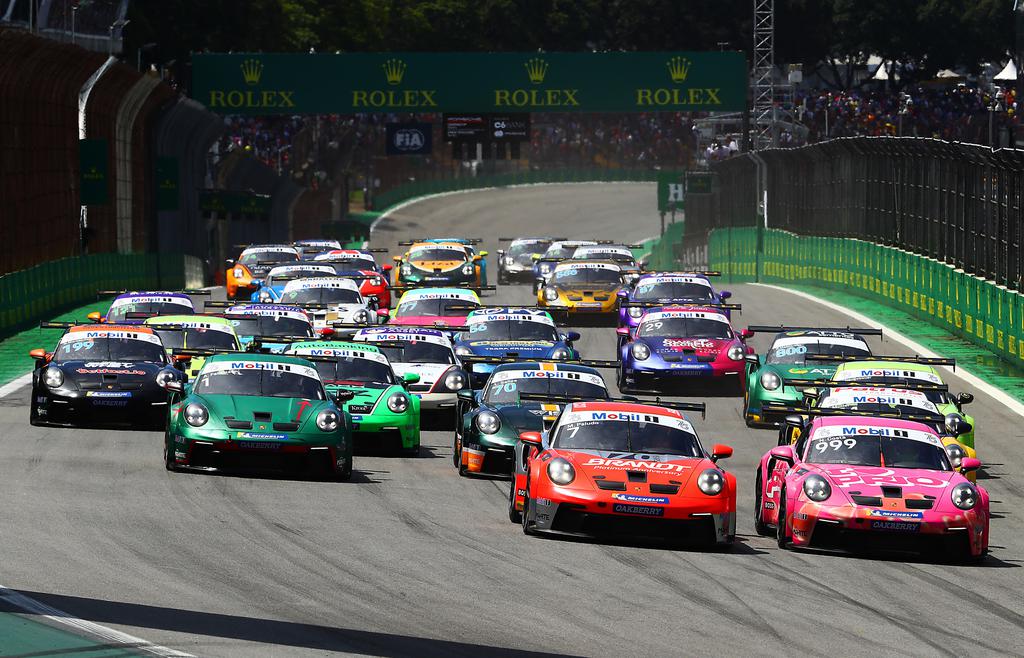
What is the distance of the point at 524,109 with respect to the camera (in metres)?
67.1

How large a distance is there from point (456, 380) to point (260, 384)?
466 cm

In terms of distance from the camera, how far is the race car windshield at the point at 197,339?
2494 centimetres

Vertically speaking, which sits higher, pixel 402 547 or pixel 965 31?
pixel 965 31

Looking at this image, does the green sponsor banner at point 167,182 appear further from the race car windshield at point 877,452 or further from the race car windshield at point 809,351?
the race car windshield at point 877,452

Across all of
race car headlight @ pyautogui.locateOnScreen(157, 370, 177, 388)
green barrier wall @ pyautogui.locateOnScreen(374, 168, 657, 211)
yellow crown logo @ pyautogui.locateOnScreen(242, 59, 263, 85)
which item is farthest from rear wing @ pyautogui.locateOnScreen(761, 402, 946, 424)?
green barrier wall @ pyautogui.locateOnScreen(374, 168, 657, 211)

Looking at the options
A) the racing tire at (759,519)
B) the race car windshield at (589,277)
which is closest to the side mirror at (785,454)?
the racing tire at (759,519)

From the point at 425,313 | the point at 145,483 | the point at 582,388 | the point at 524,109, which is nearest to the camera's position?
the point at 145,483

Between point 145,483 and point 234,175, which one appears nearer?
point 145,483

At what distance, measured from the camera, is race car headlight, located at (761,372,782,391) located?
24156 millimetres

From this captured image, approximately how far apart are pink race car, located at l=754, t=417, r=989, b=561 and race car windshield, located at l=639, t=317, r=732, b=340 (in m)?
11.5

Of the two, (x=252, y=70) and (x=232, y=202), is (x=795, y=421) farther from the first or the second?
(x=252, y=70)

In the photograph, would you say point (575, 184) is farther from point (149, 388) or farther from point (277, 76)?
point (149, 388)

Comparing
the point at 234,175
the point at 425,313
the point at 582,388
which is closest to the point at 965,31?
the point at 234,175

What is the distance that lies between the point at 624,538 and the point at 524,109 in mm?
52068
